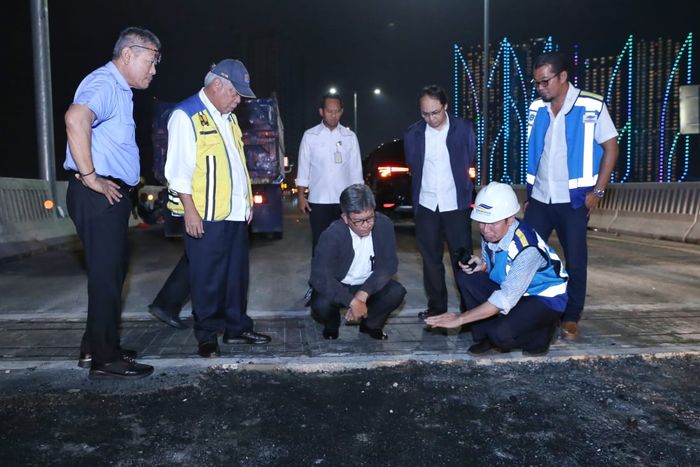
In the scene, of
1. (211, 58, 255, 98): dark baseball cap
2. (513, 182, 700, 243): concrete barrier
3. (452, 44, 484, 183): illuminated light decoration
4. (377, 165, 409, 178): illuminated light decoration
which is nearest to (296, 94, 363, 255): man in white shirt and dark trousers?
(211, 58, 255, 98): dark baseball cap

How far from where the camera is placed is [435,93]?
4652 mm

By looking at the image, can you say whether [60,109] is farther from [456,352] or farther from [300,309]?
[456,352]

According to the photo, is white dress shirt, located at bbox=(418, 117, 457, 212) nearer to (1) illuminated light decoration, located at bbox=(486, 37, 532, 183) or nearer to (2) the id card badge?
(1) illuminated light decoration, located at bbox=(486, 37, 532, 183)

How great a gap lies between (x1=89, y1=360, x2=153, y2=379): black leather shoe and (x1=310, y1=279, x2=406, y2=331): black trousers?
130 centimetres

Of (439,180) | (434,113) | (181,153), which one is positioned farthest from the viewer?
(439,180)

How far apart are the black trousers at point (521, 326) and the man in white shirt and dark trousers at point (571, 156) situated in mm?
582

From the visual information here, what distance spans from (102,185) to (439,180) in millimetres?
2491

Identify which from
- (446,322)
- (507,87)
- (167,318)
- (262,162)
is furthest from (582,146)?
(507,87)

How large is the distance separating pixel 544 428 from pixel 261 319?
107 inches

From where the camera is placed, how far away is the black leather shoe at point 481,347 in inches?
155

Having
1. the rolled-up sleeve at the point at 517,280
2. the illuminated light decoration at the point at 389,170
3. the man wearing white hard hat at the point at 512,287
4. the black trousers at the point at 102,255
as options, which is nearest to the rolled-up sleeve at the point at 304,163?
the man wearing white hard hat at the point at 512,287

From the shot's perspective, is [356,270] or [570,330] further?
[356,270]

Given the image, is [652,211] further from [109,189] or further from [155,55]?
[109,189]

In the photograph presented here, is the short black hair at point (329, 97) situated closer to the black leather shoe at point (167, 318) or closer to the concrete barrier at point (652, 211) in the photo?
the black leather shoe at point (167, 318)
